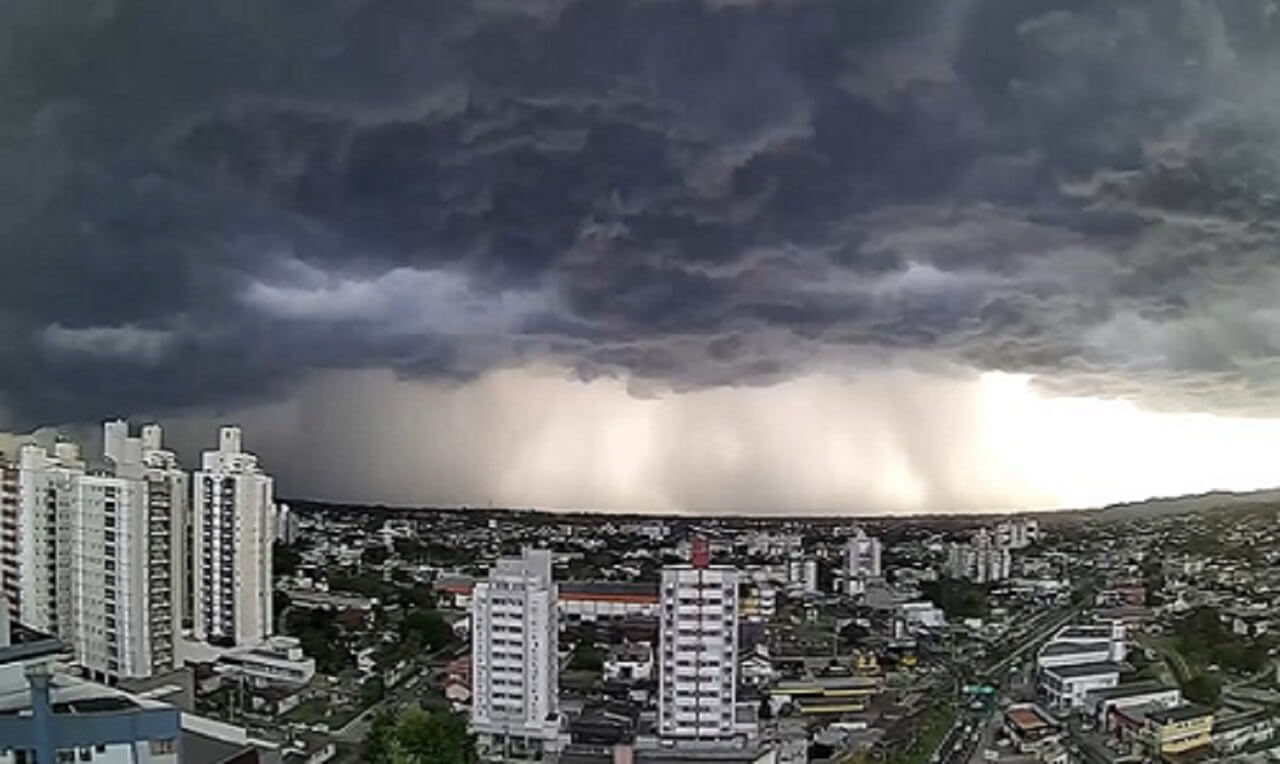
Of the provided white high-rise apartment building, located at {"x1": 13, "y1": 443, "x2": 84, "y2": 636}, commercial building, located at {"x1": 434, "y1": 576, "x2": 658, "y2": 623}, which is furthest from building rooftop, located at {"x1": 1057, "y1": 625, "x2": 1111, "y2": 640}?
white high-rise apartment building, located at {"x1": 13, "y1": 443, "x2": 84, "y2": 636}

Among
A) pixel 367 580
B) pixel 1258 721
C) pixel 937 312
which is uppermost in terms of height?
pixel 937 312

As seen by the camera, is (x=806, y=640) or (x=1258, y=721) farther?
(x=806, y=640)

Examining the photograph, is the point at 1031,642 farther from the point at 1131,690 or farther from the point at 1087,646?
the point at 1131,690

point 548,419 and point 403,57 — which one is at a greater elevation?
point 403,57

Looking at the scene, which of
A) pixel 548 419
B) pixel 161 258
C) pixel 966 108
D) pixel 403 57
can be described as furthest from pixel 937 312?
pixel 161 258

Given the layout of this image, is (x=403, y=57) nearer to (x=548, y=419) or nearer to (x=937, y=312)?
(x=548, y=419)

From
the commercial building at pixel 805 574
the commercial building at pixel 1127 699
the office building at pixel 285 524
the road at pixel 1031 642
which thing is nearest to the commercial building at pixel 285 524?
the office building at pixel 285 524

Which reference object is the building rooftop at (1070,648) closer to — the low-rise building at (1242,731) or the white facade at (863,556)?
the low-rise building at (1242,731)
